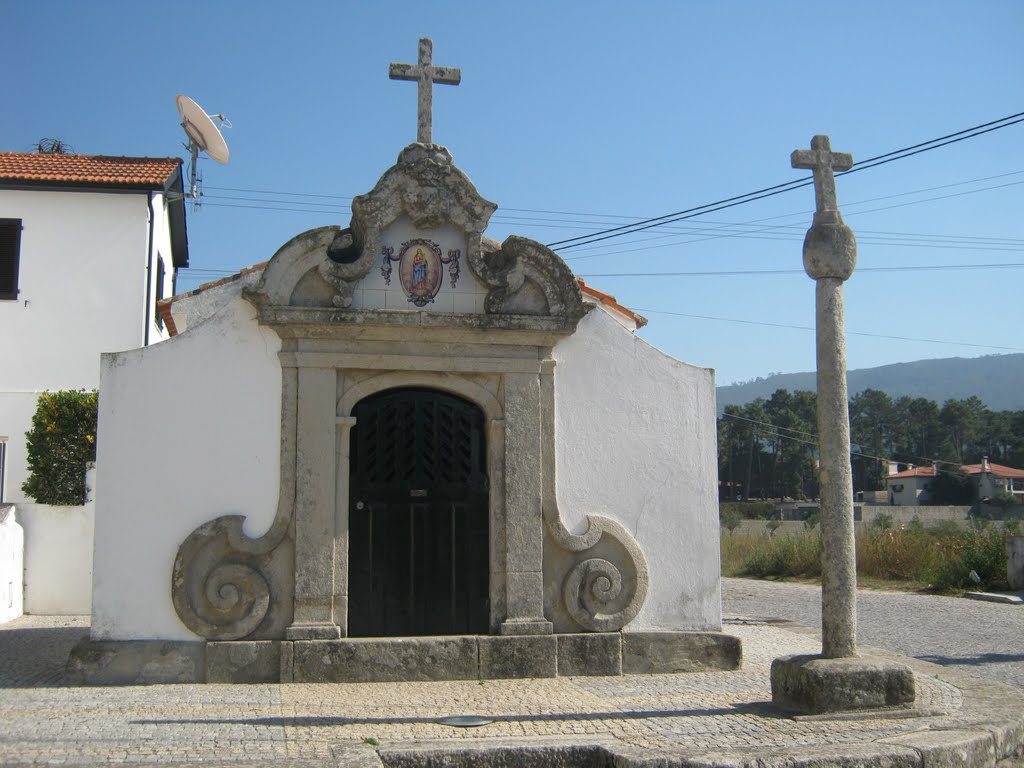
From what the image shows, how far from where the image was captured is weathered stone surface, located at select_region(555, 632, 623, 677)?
8734 millimetres

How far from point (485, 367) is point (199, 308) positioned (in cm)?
353

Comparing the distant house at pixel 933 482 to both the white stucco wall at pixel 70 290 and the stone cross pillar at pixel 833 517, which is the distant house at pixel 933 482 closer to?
the white stucco wall at pixel 70 290

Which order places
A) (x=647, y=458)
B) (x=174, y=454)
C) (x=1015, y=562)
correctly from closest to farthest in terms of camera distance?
(x=174, y=454), (x=647, y=458), (x=1015, y=562)

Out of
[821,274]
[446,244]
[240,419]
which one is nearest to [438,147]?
[446,244]

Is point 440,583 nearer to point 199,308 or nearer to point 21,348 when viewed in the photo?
point 199,308

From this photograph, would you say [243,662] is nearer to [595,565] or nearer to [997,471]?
[595,565]

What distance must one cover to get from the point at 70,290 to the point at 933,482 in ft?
205

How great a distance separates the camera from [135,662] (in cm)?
824

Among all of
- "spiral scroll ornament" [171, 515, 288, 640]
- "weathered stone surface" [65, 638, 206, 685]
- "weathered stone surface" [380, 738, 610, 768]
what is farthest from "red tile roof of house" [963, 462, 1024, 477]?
"weathered stone surface" [380, 738, 610, 768]

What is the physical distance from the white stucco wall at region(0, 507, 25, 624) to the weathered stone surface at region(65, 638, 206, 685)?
4962mm

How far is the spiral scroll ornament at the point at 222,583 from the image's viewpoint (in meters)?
8.35

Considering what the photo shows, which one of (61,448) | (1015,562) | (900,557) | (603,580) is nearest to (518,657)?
(603,580)

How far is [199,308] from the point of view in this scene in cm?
1055

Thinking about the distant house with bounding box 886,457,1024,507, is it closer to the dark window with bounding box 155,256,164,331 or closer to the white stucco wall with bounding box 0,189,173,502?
the dark window with bounding box 155,256,164,331
